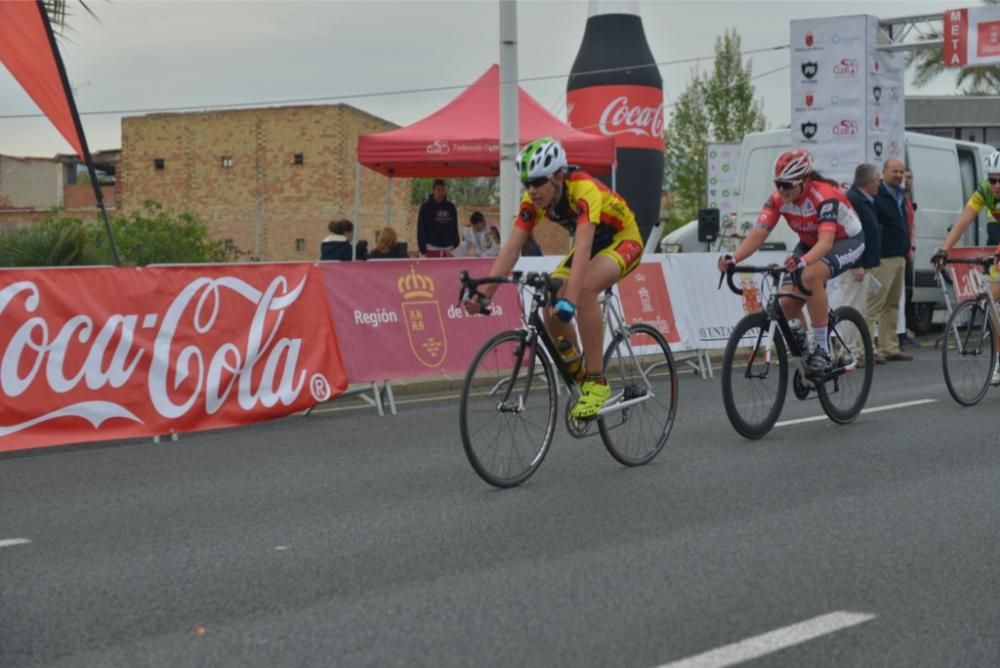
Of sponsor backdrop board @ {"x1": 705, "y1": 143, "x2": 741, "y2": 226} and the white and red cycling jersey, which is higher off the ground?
sponsor backdrop board @ {"x1": 705, "y1": 143, "x2": 741, "y2": 226}

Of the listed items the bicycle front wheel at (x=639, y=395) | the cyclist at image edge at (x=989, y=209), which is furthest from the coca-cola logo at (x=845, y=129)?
the bicycle front wheel at (x=639, y=395)

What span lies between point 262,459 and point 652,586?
4202 millimetres

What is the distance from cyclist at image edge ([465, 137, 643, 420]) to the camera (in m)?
7.50

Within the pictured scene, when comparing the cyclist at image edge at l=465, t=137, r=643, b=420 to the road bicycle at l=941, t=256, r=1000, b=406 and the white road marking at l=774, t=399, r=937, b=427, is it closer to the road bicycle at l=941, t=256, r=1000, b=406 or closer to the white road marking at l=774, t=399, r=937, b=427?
the white road marking at l=774, t=399, r=937, b=427

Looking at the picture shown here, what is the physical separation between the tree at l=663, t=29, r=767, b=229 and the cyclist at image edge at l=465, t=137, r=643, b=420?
146 feet

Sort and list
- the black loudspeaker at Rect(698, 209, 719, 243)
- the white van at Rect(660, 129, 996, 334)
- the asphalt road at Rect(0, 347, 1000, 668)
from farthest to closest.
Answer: the black loudspeaker at Rect(698, 209, 719, 243)
the white van at Rect(660, 129, 996, 334)
the asphalt road at Rect(0, 347, 1000, 668)

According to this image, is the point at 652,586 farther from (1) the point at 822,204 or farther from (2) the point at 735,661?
(1) the point at 822,204

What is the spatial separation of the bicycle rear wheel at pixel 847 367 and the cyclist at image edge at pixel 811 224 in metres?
0.16

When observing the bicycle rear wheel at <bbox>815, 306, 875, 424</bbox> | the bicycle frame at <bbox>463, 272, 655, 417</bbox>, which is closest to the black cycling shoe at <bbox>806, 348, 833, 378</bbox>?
the bicycle rear wheel at <bbox>815, 306, 875, 424</bbox>

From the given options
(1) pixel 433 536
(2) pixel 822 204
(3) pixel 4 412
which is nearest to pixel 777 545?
(1) pixel 433 536

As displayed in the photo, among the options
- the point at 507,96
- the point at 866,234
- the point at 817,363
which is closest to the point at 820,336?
the point at 817,363

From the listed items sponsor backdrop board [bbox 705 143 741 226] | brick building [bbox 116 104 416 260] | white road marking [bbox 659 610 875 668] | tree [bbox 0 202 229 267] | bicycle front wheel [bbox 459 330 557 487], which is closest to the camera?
white road marking [bbox 659 610 875 668]

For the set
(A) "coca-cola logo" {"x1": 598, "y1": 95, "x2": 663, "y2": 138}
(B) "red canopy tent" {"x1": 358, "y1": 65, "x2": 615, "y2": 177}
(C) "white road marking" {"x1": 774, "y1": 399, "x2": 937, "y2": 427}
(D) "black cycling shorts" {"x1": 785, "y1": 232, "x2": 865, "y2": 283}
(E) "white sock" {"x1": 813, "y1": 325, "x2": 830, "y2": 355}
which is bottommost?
(C) "white road marking" {"x1": 774, "y1": 399, "x2": 937, "y2": 427}

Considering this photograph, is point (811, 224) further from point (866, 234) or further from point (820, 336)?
point (866, 234)
